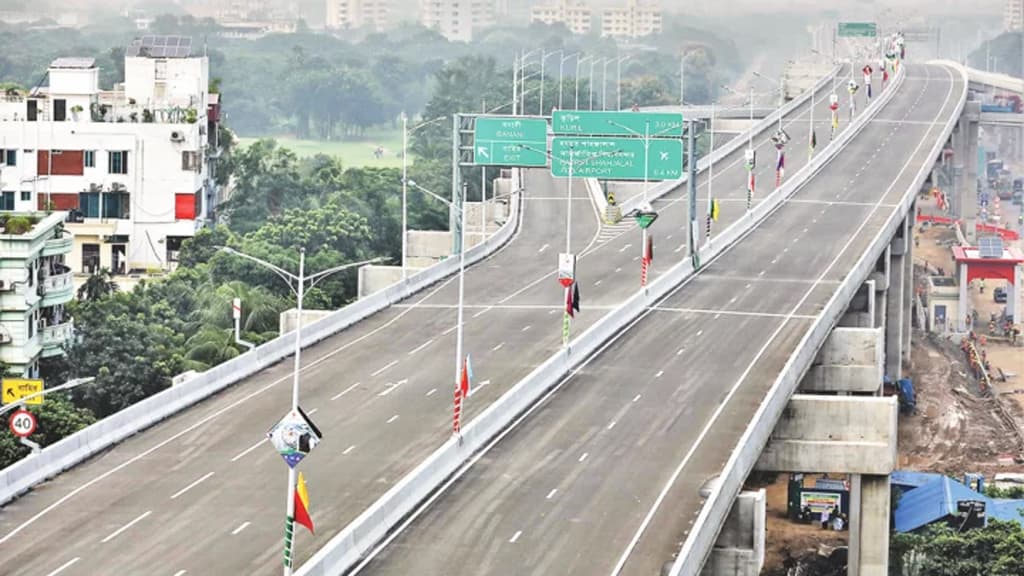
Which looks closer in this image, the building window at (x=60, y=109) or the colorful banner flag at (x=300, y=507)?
the colorful banner flag at (x=300, y=507)

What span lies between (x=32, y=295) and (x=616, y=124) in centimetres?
3792

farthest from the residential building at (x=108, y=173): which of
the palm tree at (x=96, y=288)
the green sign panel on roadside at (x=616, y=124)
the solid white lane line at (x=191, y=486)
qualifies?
the solid white lane line at (x=191, y=486)

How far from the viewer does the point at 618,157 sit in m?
122

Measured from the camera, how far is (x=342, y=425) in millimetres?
75062

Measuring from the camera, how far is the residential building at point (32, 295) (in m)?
95.2

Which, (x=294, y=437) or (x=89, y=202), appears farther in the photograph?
(x=89, y=202)

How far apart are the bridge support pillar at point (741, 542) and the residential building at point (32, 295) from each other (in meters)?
38.5

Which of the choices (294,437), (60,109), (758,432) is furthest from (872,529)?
(60,109)

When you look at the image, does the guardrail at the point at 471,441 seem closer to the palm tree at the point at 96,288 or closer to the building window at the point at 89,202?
the palm tree at the point at 96,288

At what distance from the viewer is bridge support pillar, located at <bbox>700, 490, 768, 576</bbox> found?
65812mm

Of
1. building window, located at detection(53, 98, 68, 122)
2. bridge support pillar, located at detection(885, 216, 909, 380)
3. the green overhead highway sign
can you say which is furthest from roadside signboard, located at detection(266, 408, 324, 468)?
building window, located at detection(53, 98, 68, 122)

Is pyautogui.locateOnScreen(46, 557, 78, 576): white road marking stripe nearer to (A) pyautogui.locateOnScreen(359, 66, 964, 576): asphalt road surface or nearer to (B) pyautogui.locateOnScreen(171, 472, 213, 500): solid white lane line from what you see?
(B) pyautogui.locateOnScreen(171, 472, 213, 500): solid white lane line

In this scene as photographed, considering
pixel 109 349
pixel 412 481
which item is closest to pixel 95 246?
pixel 109 349

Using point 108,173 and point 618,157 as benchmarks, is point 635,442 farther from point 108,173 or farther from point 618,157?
point 108,173
